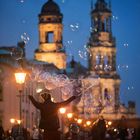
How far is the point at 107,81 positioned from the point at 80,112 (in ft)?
24.5

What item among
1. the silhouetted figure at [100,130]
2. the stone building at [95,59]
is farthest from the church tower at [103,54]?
the silhouetted figure at [100,130]

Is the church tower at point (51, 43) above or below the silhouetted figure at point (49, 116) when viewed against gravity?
above

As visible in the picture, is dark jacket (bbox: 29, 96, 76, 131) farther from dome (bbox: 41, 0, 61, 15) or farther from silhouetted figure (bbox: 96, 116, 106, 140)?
dome (bbox: 41, 0, 61, 15)

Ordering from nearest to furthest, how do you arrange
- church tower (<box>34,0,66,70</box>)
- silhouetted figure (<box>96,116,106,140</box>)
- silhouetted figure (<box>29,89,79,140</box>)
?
silhouetted figure (<box>29,89,79,140</box>) < silhouetted figure (<box>96,116,106,140</box>) < church tower (<box>34,0,66,70</box>)

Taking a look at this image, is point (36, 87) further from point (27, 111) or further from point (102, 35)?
point (102, 35)

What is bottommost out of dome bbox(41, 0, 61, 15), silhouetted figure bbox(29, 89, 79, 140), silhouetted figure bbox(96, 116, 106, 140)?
silhouetted figure bbox(96, 116, 106, 140)

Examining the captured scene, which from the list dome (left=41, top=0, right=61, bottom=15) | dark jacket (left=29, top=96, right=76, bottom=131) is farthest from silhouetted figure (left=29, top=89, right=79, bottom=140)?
dome (left=41, top=0, right=61, bottom=15)

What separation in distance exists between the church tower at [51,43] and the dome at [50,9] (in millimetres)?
447

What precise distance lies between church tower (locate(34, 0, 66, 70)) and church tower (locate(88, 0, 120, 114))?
6203 millimetres

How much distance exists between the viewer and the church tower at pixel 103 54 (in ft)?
364

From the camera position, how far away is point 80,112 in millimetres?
108750

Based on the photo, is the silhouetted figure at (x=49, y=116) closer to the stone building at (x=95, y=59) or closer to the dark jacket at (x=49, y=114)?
the dark jacket at (x=49, y=114)

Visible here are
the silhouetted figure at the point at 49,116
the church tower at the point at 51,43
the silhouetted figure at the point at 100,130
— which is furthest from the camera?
the church tower at the point at 51,43

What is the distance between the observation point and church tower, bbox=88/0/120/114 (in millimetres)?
110812
